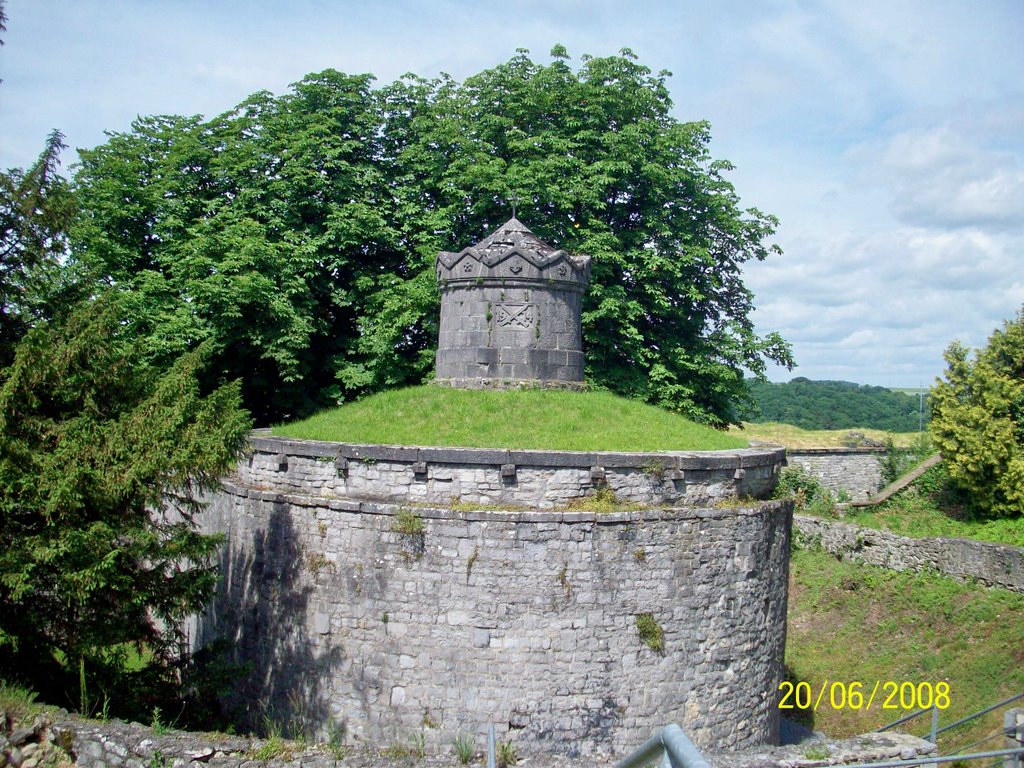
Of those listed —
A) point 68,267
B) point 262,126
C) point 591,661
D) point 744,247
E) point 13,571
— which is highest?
point 262,126

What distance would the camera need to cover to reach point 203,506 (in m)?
9.64

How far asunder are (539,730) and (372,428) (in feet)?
14.8

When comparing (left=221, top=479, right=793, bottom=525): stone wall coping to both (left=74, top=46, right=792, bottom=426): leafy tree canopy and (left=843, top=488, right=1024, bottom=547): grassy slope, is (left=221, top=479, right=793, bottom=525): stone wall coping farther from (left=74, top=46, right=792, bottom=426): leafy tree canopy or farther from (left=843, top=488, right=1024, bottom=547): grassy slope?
(left=843, top=488, right=1024, bottom=547): grassy slope

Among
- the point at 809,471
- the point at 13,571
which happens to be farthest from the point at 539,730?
the point at 809,471

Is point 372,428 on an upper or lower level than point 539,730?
upper

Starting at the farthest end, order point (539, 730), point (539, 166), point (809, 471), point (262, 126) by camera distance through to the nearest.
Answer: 1. point (809, 471)
2. point (262, 126)
3. point (539, 166)
4. point (539, 730)

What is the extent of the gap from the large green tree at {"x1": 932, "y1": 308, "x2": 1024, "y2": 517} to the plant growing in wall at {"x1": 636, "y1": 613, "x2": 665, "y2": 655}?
47.9 ft

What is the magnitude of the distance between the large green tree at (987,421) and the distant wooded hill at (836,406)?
48.0 meters

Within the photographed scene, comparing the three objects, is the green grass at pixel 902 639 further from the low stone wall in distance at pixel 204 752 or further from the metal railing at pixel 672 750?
the metal railing at pixel 672 750

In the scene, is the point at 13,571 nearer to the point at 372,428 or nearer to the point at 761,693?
the point at 372,428

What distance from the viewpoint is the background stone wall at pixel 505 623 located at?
31.3ft

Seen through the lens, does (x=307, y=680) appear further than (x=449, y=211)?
No

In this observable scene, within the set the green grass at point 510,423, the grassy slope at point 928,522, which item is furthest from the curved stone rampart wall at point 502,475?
the grassy slope at point 928,522

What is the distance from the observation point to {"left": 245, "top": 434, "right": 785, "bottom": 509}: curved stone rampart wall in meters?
9.88
